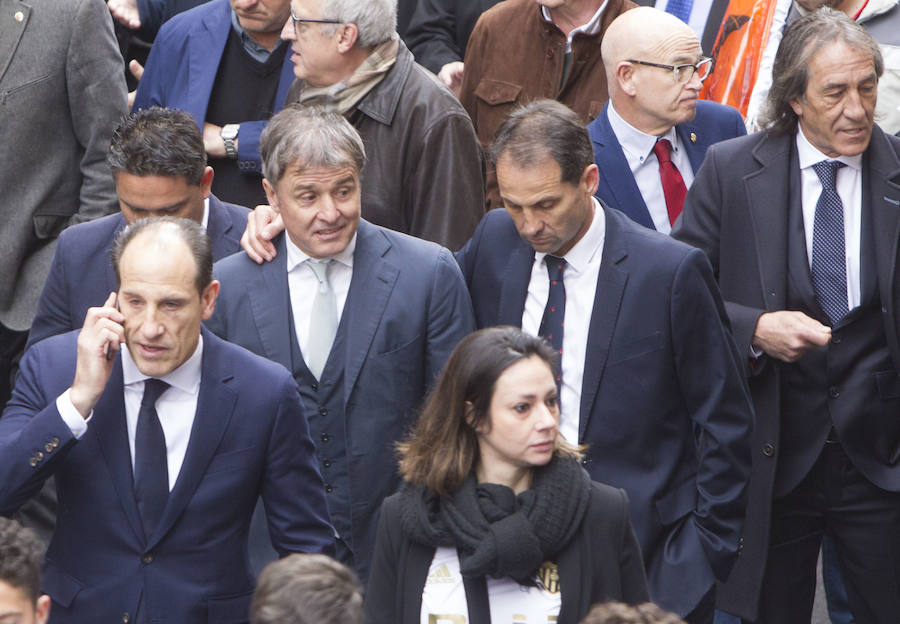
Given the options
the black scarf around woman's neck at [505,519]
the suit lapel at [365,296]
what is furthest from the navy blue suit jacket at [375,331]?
the black scarf around woman's neck at [505,519]

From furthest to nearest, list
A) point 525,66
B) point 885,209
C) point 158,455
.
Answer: point 525,66 < point 885,209 < point 158,455

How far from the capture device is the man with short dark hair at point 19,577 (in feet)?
12.5

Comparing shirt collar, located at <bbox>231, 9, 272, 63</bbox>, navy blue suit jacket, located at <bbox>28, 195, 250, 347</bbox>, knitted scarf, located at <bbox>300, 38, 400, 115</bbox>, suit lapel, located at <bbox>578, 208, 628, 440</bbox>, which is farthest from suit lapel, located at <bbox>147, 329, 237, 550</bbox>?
shirt collar, located at <bbox>231, 9, 272, 63</bbox>

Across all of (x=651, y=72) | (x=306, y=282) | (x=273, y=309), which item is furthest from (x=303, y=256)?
(x=651, y=72)

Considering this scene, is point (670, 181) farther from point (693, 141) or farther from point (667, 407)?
point (667, 407)

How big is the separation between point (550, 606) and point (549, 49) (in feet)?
10.6

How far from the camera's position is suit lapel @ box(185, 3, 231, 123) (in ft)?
21.6

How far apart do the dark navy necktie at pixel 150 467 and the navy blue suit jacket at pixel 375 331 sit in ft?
2.29

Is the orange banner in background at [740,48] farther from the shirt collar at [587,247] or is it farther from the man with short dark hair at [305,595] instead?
the man with short dark hair at [305,595]

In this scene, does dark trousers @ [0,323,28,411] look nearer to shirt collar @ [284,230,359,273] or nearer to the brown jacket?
shirt collar @ [284,230,359,273]

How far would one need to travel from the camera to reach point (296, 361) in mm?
5145

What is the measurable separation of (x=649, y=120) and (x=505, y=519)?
239 centimetres

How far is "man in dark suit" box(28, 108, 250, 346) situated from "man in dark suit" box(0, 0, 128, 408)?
1.04 metres

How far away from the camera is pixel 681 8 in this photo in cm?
718
